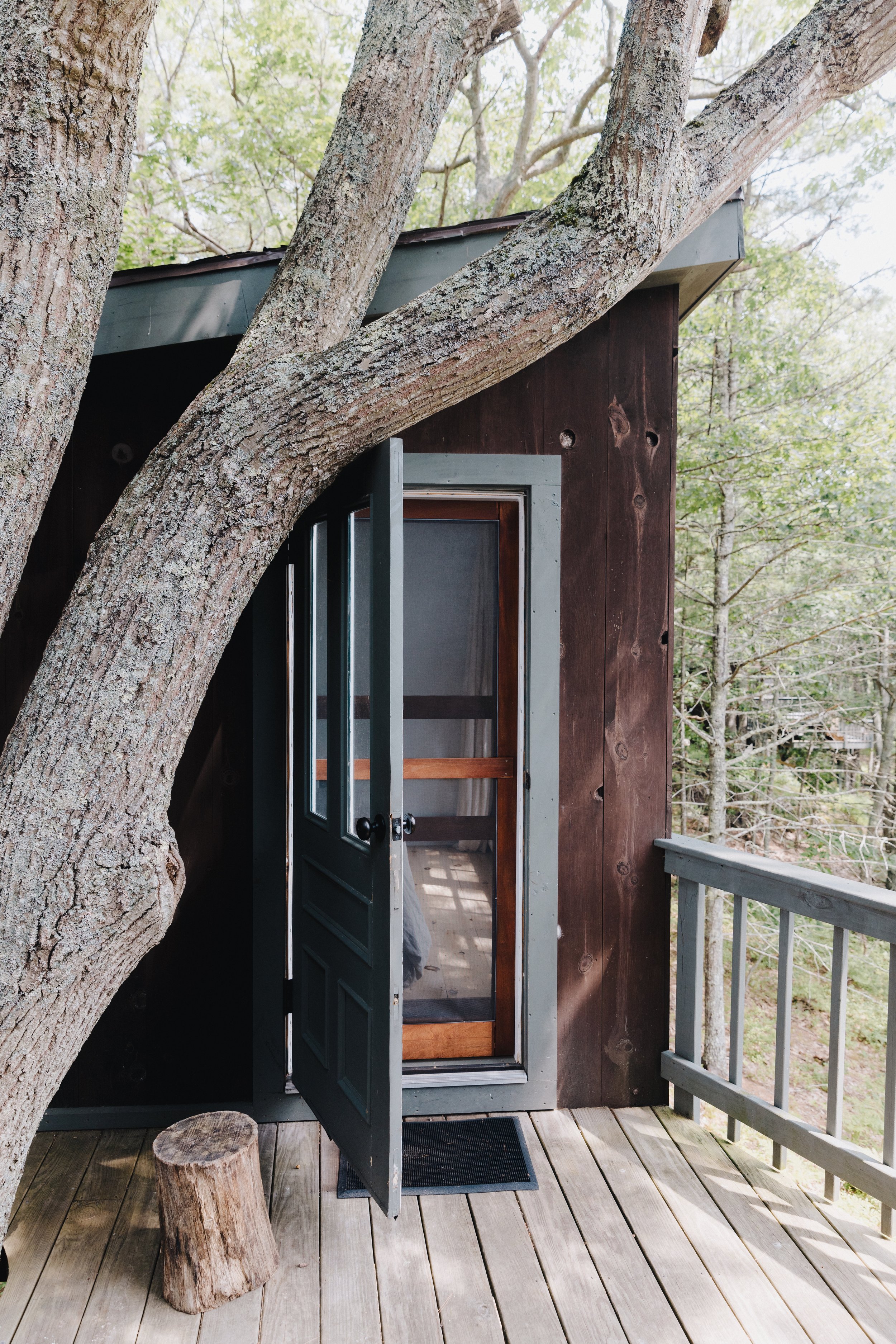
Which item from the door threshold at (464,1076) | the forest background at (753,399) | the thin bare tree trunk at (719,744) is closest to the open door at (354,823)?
the door threshold at (464,1076)

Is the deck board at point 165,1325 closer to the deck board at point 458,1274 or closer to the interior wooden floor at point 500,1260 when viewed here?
the interior wooden floor at point 500,1260

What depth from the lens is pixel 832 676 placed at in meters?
7.84

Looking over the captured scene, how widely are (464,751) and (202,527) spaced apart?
1.37 m

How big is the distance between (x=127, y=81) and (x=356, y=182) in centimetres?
57

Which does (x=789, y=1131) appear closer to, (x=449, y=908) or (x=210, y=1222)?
(x=449, y=908)

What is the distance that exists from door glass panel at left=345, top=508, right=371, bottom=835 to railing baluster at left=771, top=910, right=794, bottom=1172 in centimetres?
124

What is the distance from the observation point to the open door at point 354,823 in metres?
1.87

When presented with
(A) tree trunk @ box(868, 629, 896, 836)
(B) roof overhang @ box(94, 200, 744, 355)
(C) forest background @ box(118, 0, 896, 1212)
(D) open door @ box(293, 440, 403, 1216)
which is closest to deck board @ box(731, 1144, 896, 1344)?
(D) open door @ box(293, 440, 403, 1216)

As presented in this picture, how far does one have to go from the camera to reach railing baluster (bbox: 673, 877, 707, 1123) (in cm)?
260

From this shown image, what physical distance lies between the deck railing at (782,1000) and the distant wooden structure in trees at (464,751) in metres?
0.11

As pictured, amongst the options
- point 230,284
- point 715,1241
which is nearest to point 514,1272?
point 715,1241

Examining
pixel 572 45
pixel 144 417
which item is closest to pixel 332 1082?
pixel 144 417

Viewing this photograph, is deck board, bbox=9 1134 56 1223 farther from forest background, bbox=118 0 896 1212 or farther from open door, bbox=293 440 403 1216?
forest background, bbox=118 0 896 1212

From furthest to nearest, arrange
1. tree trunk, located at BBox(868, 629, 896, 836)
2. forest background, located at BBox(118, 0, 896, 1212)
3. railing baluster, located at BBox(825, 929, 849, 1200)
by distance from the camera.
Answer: tree trunk, located at BBox(868, 629, 896, 836), forest background, located at BBox(118, 0, 896, 1212), railing baluster, located at BBox(825, 929, 849, 1200)
